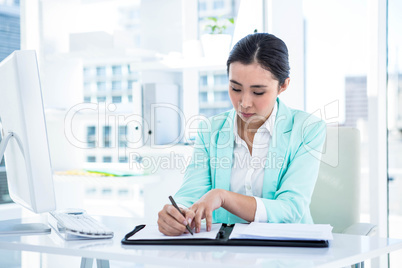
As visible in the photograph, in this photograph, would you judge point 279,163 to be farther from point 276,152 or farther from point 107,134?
point 107,134

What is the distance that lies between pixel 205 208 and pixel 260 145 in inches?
18.6

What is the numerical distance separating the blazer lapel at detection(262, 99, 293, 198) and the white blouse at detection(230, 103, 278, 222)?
0.03 metres

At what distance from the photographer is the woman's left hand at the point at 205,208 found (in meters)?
1.25

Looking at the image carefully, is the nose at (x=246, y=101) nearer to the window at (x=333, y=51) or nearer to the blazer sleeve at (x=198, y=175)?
the blazer sleeve at (x=198, y=175)

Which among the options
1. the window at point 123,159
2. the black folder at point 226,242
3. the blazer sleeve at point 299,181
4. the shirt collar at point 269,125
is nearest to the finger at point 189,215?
the black folder at point 226,242

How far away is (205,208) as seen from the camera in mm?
1302

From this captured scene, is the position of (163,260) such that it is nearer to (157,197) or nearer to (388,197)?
(388,197)

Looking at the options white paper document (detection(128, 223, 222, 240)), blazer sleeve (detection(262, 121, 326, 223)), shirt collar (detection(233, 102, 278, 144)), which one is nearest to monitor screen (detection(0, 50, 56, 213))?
white paper document (detection(128, 223, 222, 240))

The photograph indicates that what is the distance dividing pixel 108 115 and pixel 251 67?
5.15ft

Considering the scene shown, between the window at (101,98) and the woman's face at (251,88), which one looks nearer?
the woman's face at (251,88)

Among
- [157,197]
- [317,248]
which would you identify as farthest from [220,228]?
[157,197]

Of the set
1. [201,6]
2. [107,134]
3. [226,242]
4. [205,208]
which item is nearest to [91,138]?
[107,134]

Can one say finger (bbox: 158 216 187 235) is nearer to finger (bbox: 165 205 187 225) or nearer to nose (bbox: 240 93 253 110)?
finger (bbox: 165 205 187 225)

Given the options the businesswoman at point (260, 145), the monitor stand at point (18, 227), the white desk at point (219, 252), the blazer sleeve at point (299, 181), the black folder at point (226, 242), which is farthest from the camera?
the businesswoman at point (260, 145)
